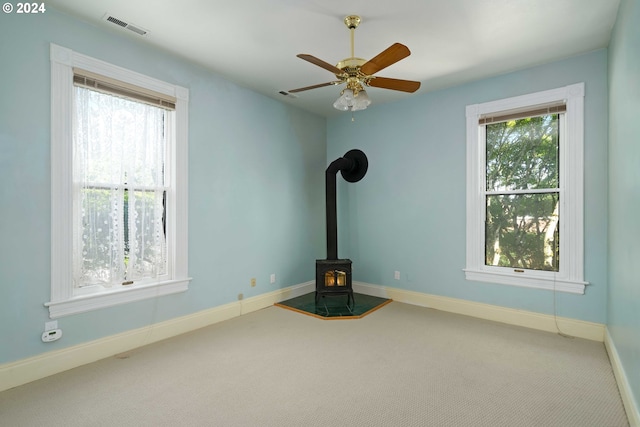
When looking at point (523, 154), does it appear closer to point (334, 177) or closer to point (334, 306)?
point (334, 177)

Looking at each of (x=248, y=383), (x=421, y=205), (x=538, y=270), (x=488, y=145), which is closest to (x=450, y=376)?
(x=248, y=383)

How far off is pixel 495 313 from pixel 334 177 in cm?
255

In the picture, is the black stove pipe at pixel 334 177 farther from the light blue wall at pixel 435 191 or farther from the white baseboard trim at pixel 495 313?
the white baseboard trim at pixel 495 313

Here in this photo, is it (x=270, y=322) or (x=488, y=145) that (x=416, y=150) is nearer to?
(x=488, y=145)

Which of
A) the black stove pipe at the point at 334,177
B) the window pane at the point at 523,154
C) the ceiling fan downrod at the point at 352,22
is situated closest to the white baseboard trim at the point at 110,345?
the black stove pipe at the point at 334,177

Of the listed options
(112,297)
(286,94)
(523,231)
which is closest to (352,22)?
(286,94)

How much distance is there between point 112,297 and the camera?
2838mm

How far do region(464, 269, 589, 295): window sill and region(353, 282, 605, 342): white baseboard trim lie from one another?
0.29m

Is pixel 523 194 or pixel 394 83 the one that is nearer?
pixel 394 83

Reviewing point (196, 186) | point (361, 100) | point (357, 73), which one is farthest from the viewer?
point (196, 186)

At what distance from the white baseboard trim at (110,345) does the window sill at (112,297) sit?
283 millimetres

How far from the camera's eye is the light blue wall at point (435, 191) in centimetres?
317

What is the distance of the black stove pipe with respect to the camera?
14.4 feet

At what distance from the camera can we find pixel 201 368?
2592mm
